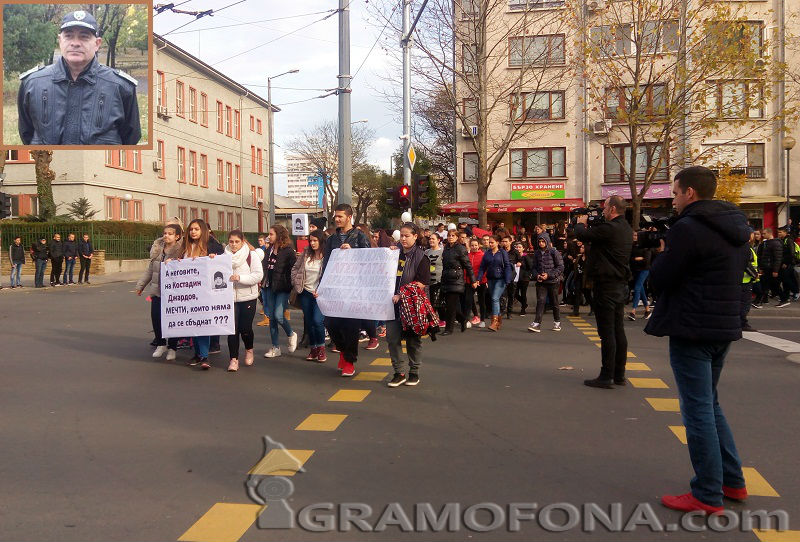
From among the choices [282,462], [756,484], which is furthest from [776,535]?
[282,462]

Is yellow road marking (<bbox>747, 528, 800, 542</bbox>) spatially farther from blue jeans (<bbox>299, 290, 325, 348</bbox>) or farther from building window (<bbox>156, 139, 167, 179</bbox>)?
building window (<bbox>156, 139, 167, 179</bbox>)

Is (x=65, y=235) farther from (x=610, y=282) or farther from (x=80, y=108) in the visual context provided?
(x=610, y=282)

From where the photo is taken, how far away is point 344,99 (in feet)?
54.4

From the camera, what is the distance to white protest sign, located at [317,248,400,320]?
879 centimetres

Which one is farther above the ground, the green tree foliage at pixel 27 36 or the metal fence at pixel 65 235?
the green tree foliage at pixel 27 36

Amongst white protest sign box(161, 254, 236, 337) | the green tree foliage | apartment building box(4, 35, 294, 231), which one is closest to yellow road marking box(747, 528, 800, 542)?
white protest sign box(161, 254, 236, 337)

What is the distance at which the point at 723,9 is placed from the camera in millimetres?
19906

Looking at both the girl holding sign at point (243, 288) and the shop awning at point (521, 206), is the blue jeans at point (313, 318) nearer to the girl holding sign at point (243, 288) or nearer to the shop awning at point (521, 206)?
the girl holding sign at point (243, 288)

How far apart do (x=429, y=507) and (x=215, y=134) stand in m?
52.6

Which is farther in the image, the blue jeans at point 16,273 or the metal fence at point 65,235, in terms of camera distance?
the metal fence at point 65,235

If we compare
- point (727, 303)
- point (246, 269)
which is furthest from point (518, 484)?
point (246, 269)

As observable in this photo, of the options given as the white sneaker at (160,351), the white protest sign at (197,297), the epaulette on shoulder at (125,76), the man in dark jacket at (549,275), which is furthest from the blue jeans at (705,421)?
the epaulette on shoulder at (125,76)

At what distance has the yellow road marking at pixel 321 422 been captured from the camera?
21.3 feet

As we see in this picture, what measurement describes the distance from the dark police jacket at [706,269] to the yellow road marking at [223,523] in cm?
257
